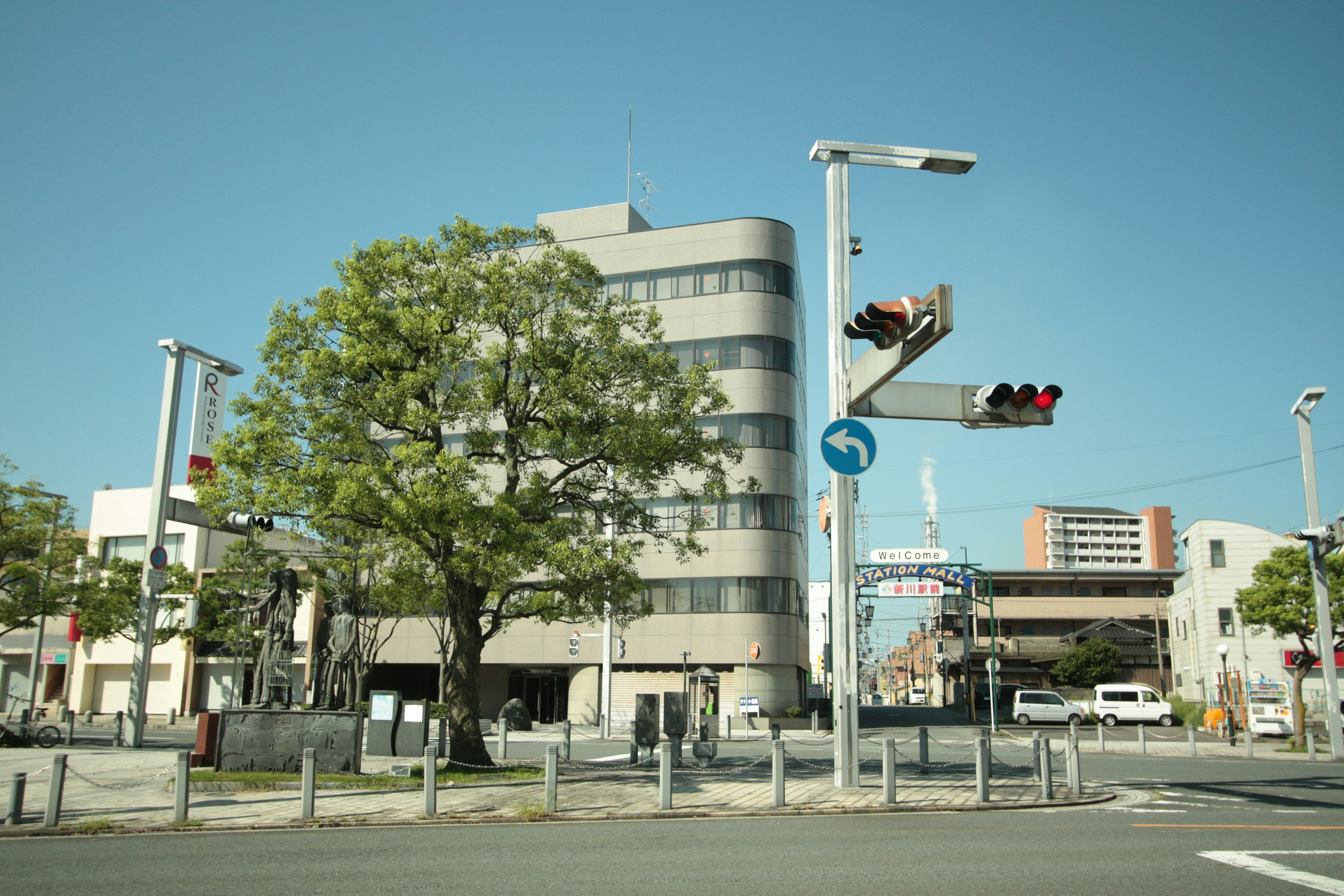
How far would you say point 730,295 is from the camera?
44.6 m

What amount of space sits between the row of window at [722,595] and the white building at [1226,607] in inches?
1024

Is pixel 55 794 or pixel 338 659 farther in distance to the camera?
pixel 338 659

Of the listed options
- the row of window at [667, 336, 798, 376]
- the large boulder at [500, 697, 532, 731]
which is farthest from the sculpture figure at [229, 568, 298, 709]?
the row of window at [667, 336, 798, 376]

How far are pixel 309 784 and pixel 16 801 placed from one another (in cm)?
321

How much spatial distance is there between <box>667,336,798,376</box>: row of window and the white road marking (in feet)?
116

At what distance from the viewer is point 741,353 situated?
43.8 m

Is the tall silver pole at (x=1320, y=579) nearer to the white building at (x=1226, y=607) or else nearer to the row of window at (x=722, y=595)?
the row of window at (x=722, y=595)

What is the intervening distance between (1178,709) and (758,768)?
3524 centimetres

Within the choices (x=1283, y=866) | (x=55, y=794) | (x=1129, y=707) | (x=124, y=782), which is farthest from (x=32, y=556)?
(x=1129, y=707)

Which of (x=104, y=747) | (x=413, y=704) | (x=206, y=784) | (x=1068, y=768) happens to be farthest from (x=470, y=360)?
(x=104, y=747)

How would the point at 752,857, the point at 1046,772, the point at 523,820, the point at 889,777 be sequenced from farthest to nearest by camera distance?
the point at 1046,772
the point at 889,777
the point at 523,820
the point at 752,857

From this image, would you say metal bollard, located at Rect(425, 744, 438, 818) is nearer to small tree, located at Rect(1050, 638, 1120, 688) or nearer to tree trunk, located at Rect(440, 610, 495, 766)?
tree trunk, located at Rect(440, 610, 495, 766)

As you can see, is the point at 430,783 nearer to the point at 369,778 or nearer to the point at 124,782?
the point at 369,778

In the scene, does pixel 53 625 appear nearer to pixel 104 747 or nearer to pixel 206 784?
pixel 104 747
